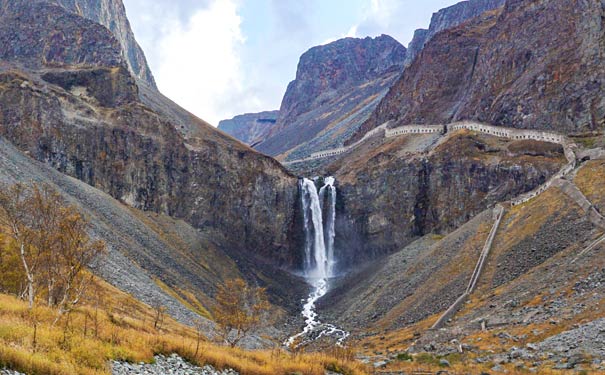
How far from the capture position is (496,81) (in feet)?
334

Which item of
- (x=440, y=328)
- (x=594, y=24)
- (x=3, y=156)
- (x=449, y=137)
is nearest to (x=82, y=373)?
(x=440, y=328)

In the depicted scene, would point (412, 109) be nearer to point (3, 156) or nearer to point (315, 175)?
point (315, 175)

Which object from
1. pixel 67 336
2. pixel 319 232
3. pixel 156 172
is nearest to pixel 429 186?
pixel 319 232

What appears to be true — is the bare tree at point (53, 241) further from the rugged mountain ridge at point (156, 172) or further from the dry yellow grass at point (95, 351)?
the rugged mountain ridge at point (156, 172)

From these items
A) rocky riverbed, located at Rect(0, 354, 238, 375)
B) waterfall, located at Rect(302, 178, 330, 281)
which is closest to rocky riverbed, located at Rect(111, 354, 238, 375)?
rocky riverbed, located at Rect(0, 354, 238, 375)

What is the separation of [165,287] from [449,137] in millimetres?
58113

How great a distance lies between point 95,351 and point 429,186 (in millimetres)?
71369

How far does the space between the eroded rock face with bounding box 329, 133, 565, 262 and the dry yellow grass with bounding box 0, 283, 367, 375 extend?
52.9 metres

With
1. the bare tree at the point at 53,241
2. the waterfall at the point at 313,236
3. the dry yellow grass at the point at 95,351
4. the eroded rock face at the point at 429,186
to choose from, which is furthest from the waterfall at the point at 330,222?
the bare tree at the point at 53,241

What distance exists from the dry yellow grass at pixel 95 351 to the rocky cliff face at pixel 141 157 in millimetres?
54531

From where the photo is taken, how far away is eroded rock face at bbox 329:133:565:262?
68.7 m

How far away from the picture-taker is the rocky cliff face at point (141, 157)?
231 ft

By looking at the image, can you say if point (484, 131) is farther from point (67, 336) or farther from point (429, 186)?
point (67, 336)

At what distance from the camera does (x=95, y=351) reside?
13414 mm
